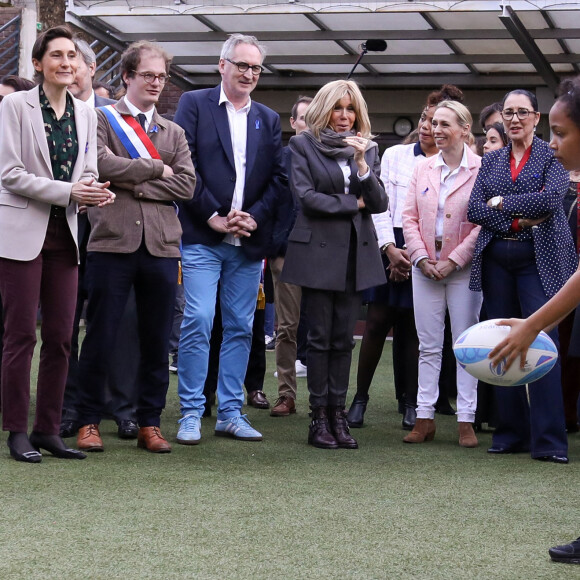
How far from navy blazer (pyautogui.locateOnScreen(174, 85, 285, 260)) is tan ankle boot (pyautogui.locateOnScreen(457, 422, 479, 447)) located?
60.8 inches

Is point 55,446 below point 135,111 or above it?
below

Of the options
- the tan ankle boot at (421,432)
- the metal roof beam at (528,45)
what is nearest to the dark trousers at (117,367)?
the tan ankle boot at (421,432)

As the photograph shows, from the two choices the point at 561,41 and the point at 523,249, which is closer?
the point at 523,249

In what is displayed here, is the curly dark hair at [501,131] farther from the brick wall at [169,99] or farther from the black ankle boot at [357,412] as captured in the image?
the brick wall at [169,99]

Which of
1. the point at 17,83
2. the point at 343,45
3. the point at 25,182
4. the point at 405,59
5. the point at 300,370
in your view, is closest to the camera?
the point at 25,182

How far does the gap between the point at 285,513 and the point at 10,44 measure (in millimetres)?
12332

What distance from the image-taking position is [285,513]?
4.41 meters

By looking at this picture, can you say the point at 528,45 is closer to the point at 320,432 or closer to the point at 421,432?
the point at 421,432

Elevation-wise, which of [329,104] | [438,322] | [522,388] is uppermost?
[329,104]

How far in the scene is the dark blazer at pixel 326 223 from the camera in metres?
6.08

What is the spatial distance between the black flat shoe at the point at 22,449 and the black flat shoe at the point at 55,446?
0.07 meters

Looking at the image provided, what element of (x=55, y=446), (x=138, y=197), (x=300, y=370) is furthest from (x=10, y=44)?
(x=55, y=446)

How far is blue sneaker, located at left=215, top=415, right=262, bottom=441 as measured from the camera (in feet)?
20.6

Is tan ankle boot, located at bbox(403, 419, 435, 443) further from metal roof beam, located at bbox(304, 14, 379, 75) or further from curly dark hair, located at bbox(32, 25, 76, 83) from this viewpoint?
metal roof beam, located at bbox(304, 14, 379, 75)
